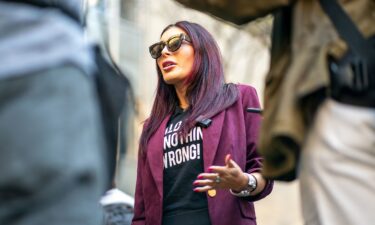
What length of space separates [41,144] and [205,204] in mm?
2228

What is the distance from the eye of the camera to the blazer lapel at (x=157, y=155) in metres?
4.14

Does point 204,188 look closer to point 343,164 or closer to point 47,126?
point 343,164

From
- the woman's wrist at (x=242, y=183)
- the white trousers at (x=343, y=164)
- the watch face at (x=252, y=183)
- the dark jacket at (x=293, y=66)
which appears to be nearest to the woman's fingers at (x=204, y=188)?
the woman's wrist at (x=242, y=183)

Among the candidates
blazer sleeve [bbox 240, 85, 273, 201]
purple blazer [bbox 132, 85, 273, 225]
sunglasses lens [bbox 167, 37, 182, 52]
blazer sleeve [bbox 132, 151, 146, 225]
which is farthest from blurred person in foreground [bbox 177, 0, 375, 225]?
sunglasses lens [bbox 167, 37, 182, 52]

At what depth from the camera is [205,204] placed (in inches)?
159

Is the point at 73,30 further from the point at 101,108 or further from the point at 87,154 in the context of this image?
the point at 87,154

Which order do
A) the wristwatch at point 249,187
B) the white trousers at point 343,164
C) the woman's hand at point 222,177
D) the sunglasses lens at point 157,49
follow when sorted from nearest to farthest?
the white trousers at point 343,164 → the woman's hand at point 222,177 → the wristwatch at point 249,187 → the sunglasses lens at point 157,49

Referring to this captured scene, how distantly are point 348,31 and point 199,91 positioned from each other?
2.00 meters

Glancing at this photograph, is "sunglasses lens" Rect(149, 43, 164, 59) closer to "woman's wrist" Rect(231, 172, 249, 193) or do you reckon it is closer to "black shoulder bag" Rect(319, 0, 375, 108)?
"woman's wrist" Rect(231, 172, 249, 193)

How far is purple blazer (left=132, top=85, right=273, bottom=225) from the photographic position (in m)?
4.03

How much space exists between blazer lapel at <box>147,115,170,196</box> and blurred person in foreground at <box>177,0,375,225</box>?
5.57ft

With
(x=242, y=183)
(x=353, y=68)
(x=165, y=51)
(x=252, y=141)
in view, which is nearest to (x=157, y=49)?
(x=165, y=51)

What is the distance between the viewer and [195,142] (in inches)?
162

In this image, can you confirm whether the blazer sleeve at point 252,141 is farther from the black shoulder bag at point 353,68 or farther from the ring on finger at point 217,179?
the black shoulder bag at point 353,68
